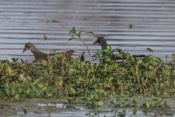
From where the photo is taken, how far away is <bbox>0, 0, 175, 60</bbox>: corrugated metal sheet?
1017 centimetres

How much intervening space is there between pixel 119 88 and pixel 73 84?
1.71 feet

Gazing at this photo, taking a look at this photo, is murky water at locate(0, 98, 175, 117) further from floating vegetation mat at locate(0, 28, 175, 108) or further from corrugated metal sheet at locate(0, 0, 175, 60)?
corrugated metal sheet at locate(0, 0, 175, 60)

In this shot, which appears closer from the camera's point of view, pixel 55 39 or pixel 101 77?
pixel 101 77

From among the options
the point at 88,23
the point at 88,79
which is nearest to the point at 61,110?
the point at 88,79

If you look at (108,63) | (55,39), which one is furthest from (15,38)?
(108,63)

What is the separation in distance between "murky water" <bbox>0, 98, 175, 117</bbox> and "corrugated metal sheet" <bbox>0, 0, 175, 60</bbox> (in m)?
2.88

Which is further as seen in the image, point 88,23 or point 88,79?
point 88,23

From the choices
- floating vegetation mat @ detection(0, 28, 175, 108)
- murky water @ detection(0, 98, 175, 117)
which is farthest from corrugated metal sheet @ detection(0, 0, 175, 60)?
murky water @ detection(0, 98, 175, 117)

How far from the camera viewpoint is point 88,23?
40.2 ft

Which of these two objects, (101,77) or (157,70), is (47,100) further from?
(157,70)

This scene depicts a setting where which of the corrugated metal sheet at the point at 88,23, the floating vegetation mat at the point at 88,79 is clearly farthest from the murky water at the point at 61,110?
the corrugated metal sheet at the point at 88,23

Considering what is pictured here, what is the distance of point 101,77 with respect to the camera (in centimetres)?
729

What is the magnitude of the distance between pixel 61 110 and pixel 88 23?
615 centimetres

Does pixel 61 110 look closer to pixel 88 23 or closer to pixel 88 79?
pixel 88 79
